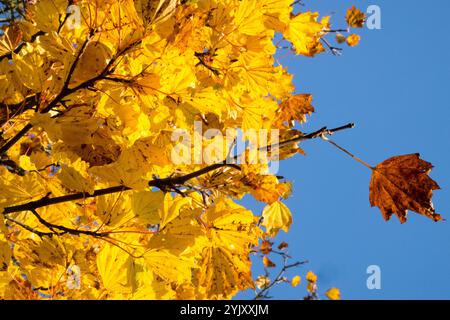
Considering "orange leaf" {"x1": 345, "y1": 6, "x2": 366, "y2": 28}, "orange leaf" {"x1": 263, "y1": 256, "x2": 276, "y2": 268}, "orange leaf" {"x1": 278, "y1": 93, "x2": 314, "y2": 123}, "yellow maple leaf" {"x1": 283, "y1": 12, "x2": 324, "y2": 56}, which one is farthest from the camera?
"orange leaf" {"x1": 263, "y1": 256, "x2": 276, "y2": 268}

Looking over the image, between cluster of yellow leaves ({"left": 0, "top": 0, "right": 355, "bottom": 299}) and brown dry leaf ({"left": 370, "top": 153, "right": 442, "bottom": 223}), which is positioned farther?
brown dry leaf ({"left": 370, "top": 153, "right": 442, "bottom": 223})

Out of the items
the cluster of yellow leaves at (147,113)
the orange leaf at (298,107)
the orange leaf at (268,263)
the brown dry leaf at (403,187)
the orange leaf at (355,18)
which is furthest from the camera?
the orange leaf at (268,263)

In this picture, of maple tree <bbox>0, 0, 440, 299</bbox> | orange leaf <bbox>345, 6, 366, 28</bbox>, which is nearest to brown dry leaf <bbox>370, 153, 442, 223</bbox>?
maple tree <bbox>0, 0, 440, 299</bbox>

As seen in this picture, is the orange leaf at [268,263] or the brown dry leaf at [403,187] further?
the orange leaf at [268,263]

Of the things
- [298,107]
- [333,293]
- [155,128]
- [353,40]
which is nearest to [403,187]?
[298,107]

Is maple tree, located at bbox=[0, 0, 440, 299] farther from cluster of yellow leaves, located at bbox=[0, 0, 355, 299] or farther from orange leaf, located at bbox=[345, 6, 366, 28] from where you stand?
orange leaf, located at bbox=[345, 6, 366, 28]

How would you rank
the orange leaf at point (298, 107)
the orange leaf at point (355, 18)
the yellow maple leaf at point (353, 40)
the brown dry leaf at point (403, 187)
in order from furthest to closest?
the yellow maple leaf at point (353, 40)
the orange leaf at point (355, 18)
the orange leaf at point (298, 107)
the brown dry leaf at point (403, 187)

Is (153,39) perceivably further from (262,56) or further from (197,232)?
(197,232)

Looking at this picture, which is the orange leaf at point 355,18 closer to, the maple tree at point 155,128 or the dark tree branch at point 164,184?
the maple tree at point 155,128

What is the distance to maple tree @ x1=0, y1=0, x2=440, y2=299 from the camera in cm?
92

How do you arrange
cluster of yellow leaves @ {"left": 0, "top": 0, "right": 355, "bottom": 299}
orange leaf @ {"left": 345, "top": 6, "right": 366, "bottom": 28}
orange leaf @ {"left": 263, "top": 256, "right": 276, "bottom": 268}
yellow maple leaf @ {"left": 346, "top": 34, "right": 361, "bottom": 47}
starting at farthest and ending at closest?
orange leaf @ {"left": 263, "top": 256, "right": 276, "bottom": 268}
yellow maple leaf @ {"left": 346, "top": 34, "right": 361, "bottom": 47}
orange leaf @ {"left": 345, "top": 6, "right": 366, "bottom": 28}
cluster of yellow leaves @ {"left": 0, "top": 0, "right": 355, "bottom": 299}

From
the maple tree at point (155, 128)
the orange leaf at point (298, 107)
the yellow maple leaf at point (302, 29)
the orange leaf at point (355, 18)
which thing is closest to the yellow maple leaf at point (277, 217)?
the maple tree at point (155, 128)

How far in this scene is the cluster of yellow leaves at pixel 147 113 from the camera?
0.92 meters
